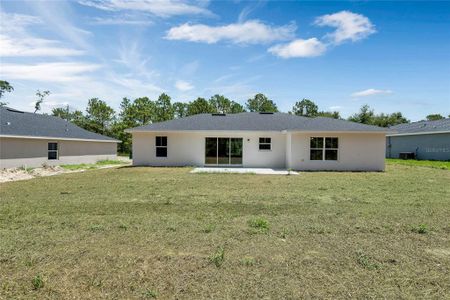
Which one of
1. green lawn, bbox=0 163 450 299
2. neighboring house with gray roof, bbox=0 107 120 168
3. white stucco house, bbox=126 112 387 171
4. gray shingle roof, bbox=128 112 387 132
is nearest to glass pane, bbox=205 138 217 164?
white stucco house, bbox=126 112 387 171

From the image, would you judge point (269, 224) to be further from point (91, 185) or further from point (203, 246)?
point (91, 185)

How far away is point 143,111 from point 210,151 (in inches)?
864

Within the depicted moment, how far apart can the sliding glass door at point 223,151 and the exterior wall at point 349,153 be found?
3.65 meters

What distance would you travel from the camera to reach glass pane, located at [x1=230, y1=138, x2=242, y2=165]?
63.4 feet

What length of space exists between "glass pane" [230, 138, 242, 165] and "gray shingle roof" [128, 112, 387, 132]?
90 cm

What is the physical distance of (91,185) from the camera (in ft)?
36.1

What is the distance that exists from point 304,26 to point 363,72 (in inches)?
360

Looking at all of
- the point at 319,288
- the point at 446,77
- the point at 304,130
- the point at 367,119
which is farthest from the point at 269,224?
the point at 367,119

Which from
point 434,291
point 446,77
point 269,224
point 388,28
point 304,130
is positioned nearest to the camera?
point 434,291

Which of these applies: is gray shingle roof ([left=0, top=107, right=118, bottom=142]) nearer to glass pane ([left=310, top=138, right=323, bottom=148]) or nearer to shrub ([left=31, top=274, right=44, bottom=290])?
shrub ([left=31, top=274, right=44, bottom=290])

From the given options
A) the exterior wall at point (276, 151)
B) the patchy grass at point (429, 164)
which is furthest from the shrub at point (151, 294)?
the patchy grass at point (429, 164)

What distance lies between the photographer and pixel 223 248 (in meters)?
4.41

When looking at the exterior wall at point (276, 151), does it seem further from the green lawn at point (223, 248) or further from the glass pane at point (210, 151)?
the green lawn at point (223, 248)

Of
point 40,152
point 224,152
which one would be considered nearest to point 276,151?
point 224,152
